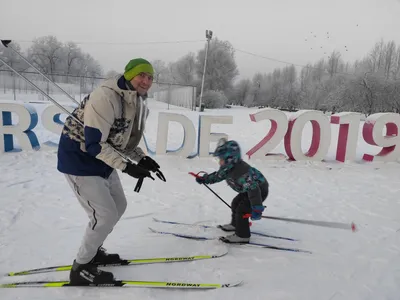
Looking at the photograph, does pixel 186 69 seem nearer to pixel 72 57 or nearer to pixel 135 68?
pixel 72 57

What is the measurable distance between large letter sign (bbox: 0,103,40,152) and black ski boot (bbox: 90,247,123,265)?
567cm

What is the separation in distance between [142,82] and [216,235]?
2.11 m

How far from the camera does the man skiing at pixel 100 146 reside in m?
2.06

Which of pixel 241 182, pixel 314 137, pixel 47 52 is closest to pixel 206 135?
pixel 314 137

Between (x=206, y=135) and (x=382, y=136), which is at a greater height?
(x=382, y=136)

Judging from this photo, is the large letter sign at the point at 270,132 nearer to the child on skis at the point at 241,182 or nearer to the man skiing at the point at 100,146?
the child on skis at the point at 241,182

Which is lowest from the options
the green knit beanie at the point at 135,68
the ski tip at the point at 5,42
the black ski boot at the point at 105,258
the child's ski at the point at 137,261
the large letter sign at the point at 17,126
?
the child's ski at the point at 137,261

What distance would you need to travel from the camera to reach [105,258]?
2.75 m

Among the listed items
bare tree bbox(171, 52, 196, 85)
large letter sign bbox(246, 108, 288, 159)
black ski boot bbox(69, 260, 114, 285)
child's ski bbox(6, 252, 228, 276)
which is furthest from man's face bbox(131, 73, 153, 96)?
bare tree bbox(171, 52, 196, 85)

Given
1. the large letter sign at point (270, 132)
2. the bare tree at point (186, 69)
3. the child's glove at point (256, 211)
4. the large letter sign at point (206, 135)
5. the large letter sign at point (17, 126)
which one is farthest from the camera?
the bare tree at point (186, 69)

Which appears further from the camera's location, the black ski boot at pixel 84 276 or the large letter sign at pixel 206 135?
the large letter sign at pixel 206 135

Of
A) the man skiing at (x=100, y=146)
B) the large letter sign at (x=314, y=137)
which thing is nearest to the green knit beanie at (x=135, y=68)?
the man skiing at (x=100, y=146)

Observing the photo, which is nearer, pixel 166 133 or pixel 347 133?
pixel 166 133

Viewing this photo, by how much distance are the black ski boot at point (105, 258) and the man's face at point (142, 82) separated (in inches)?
61.3
